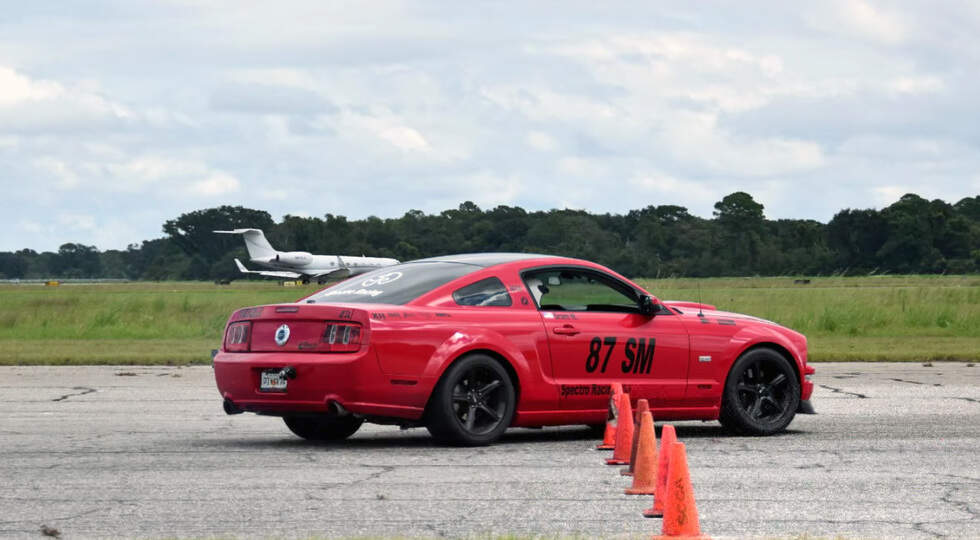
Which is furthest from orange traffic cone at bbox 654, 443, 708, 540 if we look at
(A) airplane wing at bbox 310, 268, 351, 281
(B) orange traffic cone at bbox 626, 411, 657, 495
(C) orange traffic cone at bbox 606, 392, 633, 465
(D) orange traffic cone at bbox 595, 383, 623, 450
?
(A) airplane wing at bbox 310, 268, 351, 281

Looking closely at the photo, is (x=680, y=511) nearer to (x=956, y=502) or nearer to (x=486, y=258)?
(x=956, y=502)

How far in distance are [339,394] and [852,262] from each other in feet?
396

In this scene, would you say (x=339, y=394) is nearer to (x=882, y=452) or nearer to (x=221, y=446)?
(x=221, y=446)

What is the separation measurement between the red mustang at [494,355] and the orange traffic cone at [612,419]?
97mm

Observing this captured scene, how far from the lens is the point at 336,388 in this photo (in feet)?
32.9

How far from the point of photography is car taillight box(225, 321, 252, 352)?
1071 cm

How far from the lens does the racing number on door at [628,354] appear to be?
36.2 ft

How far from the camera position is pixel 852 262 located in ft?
414

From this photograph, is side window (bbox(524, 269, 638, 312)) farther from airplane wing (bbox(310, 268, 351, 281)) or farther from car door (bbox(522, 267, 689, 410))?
airplane wing (bbox(310, 268, 351, 281))

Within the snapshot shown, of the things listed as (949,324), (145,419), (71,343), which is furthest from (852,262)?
(145,419)

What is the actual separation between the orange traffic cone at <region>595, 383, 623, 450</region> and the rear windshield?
4.55 feet

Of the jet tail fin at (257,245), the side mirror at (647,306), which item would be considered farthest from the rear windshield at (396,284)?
the jet tail fin at (257,245)

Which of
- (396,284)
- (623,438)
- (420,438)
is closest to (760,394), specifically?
(623,438)

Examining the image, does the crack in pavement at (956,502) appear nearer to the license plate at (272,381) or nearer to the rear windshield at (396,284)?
the rear windshield at (396,284)
